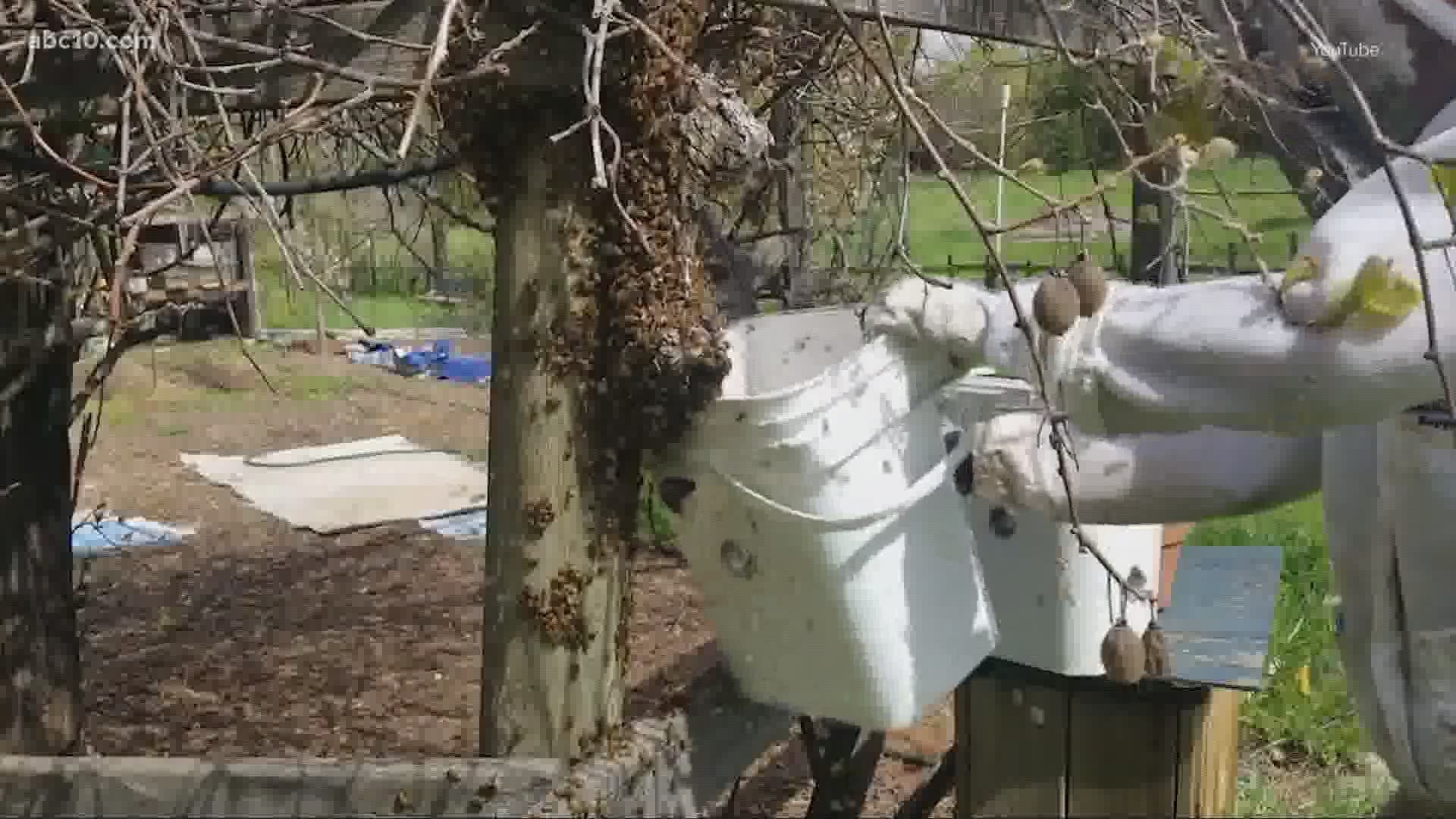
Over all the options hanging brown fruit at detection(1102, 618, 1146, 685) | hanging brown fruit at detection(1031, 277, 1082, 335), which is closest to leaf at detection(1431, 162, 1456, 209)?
hanging brown fruit at detection(1031, 277, 1082, 335)

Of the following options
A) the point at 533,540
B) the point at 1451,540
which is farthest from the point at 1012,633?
the point at 533,540

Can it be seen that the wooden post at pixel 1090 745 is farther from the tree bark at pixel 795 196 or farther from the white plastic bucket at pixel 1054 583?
the tree bark at pixel 795 196

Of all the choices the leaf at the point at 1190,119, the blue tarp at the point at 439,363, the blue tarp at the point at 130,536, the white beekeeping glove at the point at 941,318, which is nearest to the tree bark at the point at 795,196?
the white beekeeping glove at the point at 941,318

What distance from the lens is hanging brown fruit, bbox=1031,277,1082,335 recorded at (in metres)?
1.29

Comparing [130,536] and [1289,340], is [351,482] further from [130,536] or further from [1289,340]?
[1289,340]

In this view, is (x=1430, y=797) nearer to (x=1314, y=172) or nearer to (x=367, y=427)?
(x=1314, y=172)

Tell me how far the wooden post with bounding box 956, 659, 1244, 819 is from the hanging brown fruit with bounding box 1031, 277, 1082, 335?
1.12 metres

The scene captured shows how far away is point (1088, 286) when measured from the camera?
132 centimetres

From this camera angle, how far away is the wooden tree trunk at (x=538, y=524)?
4.85ft

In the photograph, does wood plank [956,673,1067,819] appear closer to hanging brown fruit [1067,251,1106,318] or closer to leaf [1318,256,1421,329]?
hanging brown fruit [1067,251,1106,318]

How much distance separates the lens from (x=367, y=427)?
269 inches

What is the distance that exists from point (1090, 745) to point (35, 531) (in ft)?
5.54

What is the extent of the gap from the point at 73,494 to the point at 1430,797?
1.86m

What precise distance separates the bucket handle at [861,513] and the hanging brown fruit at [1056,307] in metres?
0.29
